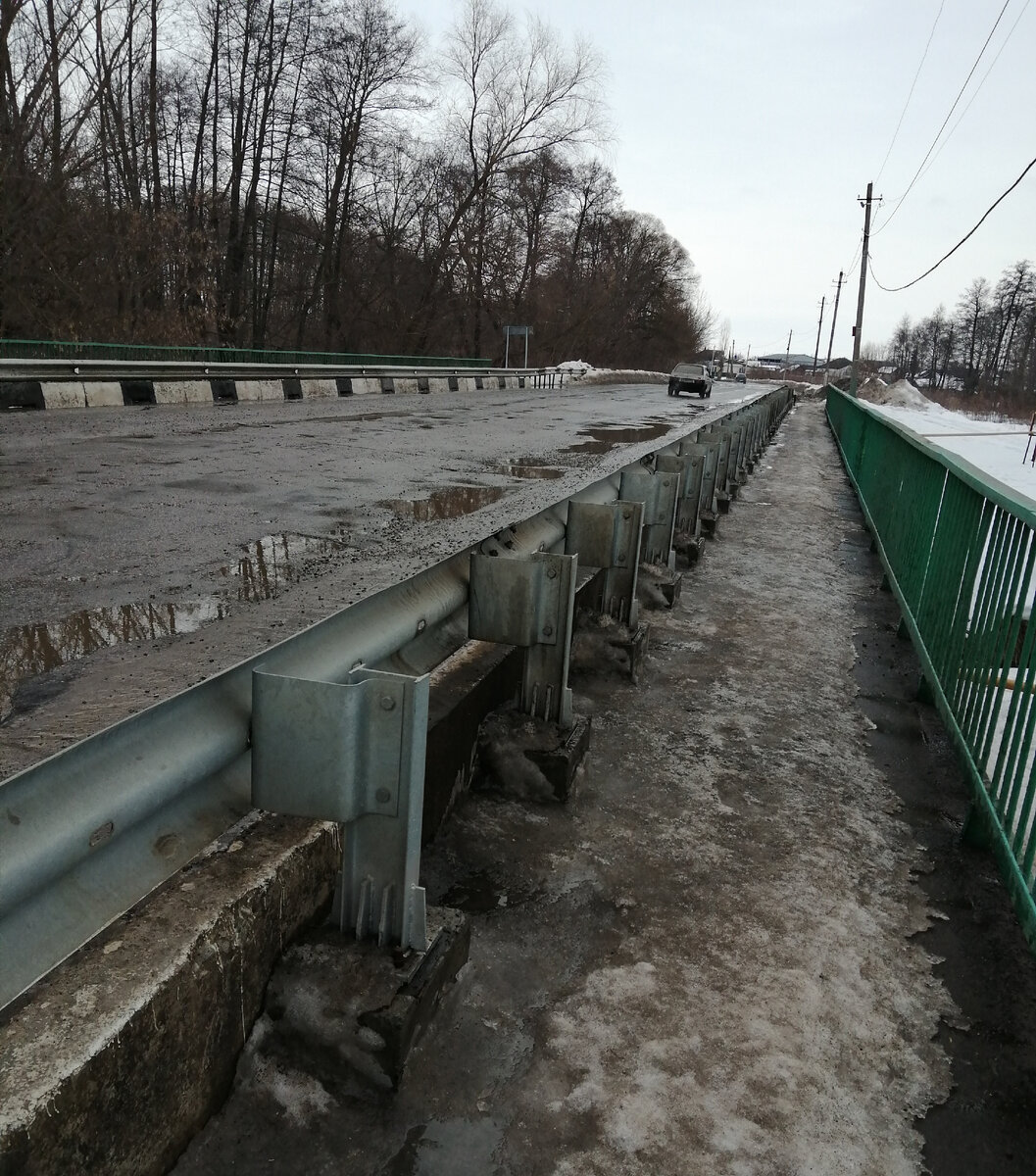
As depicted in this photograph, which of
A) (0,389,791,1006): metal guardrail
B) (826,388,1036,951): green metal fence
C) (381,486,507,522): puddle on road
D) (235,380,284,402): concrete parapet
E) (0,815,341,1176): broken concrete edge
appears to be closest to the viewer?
(0,389,791,1006): metal guardrail

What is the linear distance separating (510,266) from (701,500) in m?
42.3

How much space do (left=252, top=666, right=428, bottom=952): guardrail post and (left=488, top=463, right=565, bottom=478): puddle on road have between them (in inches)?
230

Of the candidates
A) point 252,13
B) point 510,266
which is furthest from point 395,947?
point 510,266

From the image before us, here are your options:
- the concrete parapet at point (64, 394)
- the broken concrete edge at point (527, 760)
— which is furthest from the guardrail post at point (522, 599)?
the concrete parapet at point (64, 394)

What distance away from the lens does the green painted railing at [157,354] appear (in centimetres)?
1588

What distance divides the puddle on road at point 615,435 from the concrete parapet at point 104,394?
675cm

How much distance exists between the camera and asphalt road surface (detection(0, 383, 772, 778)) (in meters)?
2.67

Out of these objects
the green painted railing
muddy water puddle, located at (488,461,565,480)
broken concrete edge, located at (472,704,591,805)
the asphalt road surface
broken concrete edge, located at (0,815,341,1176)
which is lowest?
broken concrete edge, located at (472,704,591,805)

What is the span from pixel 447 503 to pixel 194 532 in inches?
69.5

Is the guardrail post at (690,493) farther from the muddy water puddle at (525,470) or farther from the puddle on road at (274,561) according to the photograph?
the puddle on road at (274,561)

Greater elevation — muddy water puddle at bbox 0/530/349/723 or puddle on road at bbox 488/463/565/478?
puddle on road at bbox 488/463/565/478

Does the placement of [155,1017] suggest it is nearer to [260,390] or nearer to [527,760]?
[527,760]

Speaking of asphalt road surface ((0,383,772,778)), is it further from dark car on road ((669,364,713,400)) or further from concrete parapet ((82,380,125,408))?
dark car on road ((669,364,713,400))

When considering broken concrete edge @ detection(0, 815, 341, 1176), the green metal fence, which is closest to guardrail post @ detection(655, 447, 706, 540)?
the green metal fence
